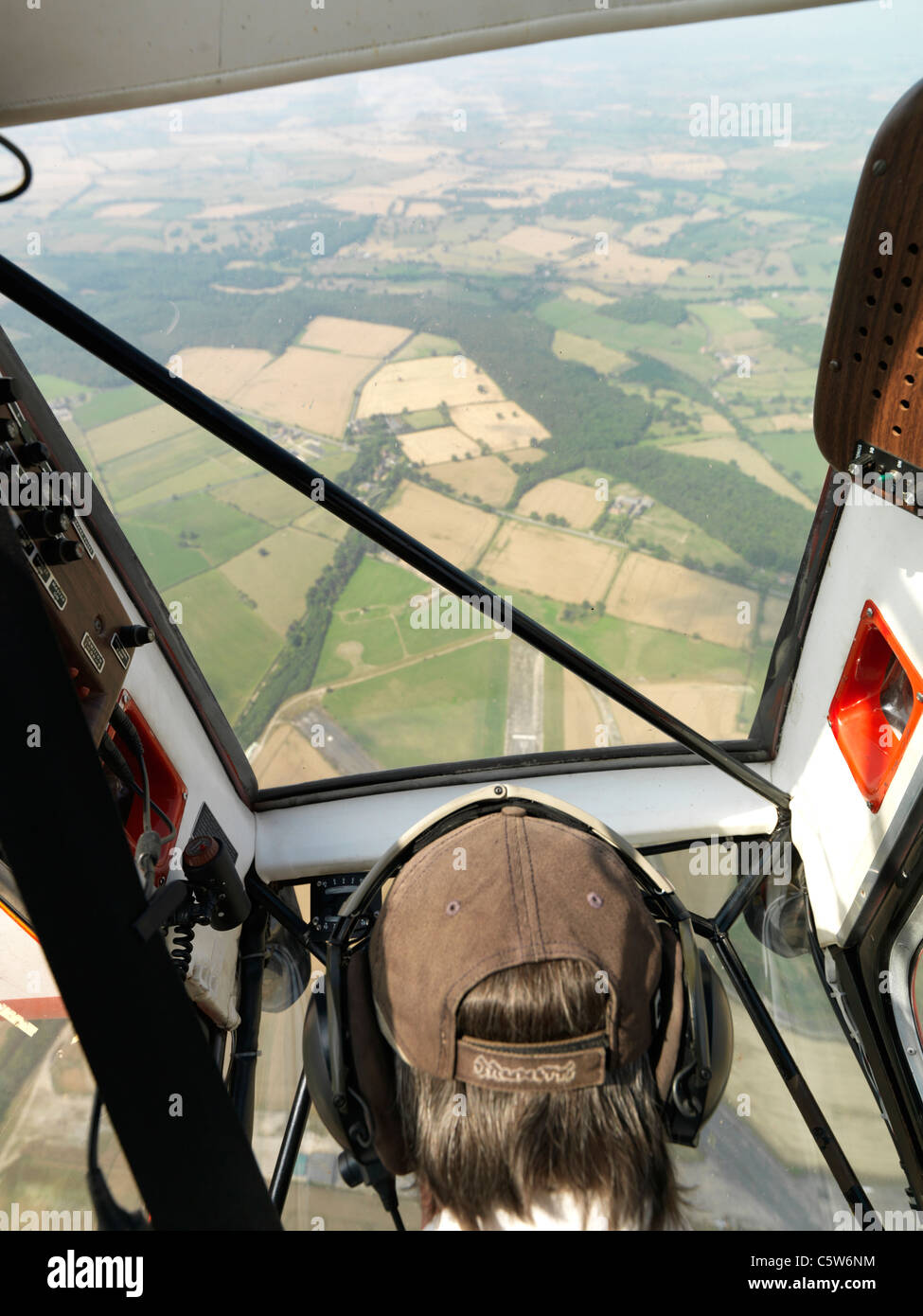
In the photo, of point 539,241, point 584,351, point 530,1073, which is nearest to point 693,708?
point 584,351

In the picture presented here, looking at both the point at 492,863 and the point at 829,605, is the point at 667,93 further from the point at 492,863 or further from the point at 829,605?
the point at 492,863

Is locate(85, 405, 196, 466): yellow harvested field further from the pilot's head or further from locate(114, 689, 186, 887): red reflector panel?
the pilot's head

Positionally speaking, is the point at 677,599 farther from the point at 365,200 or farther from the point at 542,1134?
the point at 542,1134

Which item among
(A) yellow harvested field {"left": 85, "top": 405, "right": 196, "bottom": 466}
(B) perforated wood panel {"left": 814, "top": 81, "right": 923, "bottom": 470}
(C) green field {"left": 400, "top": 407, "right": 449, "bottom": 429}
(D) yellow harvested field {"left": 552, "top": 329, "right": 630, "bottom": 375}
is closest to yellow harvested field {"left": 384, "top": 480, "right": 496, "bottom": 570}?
(C) green field {"left": 400, "top": 407, "right": 449, "bottom": 429}

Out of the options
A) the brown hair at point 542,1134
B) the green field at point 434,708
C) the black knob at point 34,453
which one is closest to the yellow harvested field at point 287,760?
the green field at point 434,708

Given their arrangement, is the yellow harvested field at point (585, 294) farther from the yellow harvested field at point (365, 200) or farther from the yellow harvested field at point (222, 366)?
the yellow harvested field at point (222, 366)

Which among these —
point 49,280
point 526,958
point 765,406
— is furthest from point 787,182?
point 526,958
